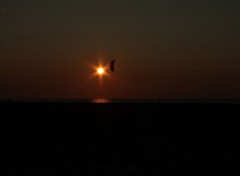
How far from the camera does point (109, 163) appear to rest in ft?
56.7

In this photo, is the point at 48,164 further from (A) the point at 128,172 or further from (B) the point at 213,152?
(B) the point at 213,152

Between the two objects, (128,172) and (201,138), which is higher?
(201,138)

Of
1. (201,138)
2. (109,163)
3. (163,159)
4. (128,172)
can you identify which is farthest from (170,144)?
(128,172)

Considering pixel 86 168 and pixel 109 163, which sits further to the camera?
pixel 109 163

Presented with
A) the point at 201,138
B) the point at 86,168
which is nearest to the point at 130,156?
the point at 86,168

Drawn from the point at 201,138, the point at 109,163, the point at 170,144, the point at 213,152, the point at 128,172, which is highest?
the point at 201,138

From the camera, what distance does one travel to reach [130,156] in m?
19.1

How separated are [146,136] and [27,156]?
427 inches

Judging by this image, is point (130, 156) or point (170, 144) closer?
point (130, 156)

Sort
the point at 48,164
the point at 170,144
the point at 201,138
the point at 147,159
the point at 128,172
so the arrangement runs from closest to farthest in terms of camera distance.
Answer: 1. the point at 128,172
2. the point at 48,164
3. the point at 147,159
4. the point at 170,144
5. the point at 201,138

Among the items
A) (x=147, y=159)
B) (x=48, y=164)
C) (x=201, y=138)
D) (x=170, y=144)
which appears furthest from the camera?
(x=201, y=138)

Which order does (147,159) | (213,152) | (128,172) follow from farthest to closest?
(213,152) → (147,159) → (128,172)

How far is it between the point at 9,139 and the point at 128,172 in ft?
38.6

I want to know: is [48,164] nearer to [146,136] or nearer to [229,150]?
[229,150]
